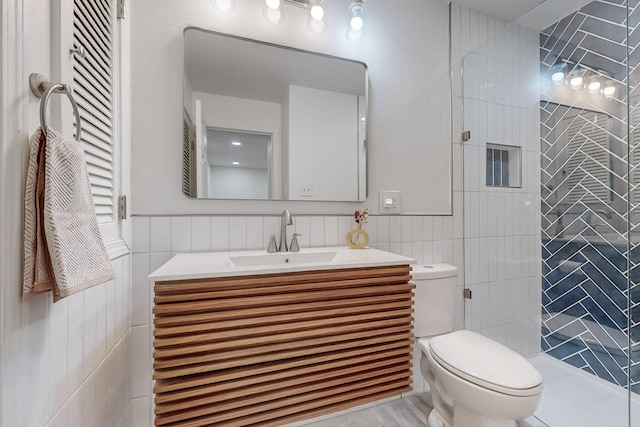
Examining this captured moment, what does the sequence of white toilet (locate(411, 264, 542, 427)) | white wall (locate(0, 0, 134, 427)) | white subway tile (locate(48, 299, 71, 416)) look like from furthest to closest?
white toilet (locate(411, 264, 542, 427)) < white subway tile (locate(48, 299, 71, 416)) < white wall (locate(0, 0, 134, 427))

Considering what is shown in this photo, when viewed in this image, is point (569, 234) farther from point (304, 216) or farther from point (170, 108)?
point (170, 108)

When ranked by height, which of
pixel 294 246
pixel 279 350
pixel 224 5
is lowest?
pixel 279 350

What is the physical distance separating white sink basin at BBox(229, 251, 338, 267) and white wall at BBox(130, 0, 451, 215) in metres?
0.26

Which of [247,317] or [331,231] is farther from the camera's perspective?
[331,231]

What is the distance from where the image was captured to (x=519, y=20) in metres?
1.86

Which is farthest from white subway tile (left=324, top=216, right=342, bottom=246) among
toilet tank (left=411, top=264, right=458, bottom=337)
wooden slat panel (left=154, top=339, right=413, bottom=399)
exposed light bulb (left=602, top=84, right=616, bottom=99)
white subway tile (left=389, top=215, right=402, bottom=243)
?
exposed light bulb (left=602, top=84, right=616, bottom=99)

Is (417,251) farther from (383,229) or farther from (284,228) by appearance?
(284,228)

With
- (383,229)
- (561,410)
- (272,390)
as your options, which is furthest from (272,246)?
(561,410)

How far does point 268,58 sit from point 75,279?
4.18ft

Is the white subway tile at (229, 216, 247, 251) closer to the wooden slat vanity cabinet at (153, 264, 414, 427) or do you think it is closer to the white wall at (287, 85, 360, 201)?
the white wall at (287, 85, 360, 201)

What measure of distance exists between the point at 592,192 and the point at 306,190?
1.68 metres

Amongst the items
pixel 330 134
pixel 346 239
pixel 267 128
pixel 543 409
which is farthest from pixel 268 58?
pixel 543 409

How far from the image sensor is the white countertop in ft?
2.88

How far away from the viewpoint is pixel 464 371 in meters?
1.03
